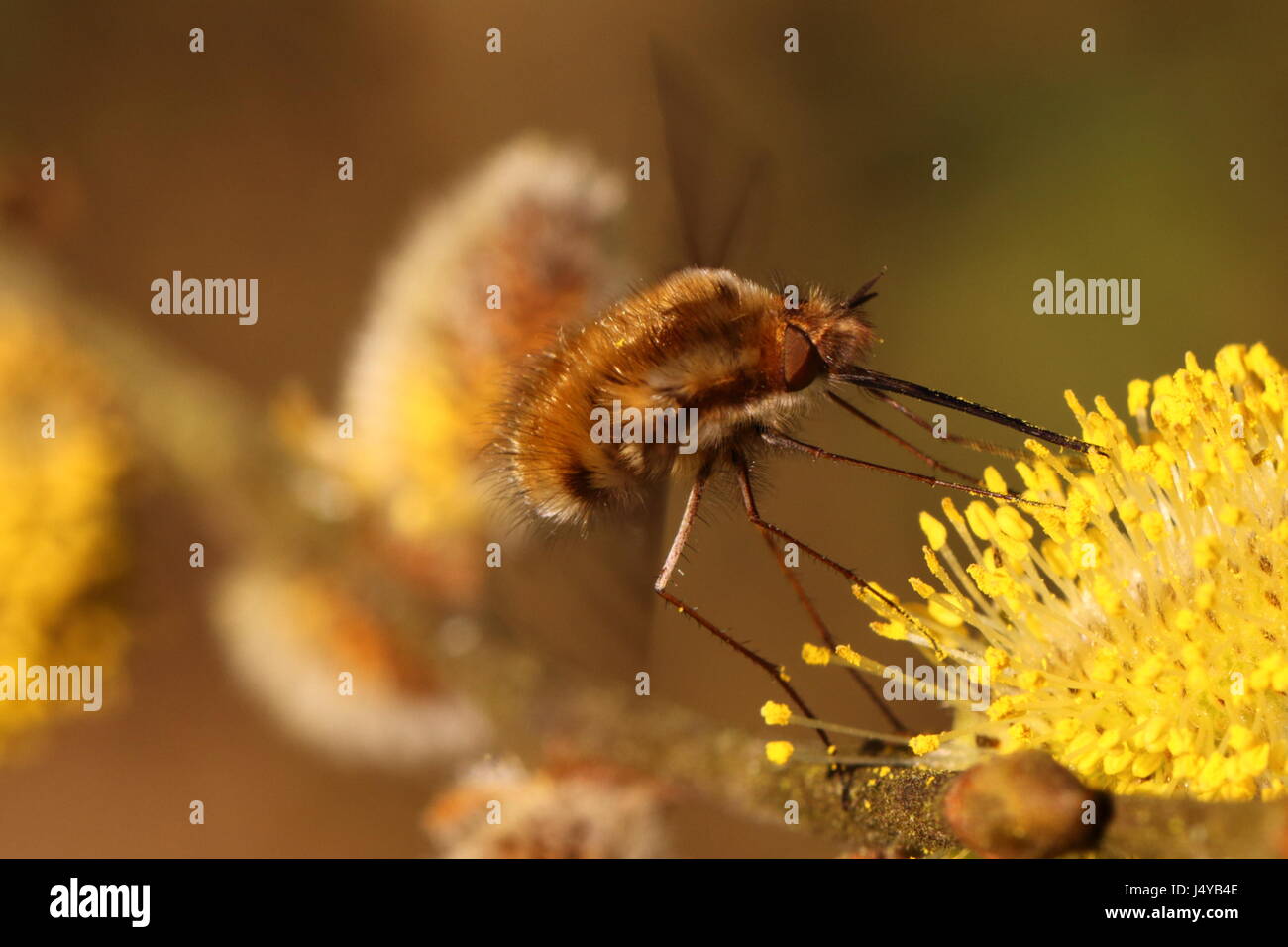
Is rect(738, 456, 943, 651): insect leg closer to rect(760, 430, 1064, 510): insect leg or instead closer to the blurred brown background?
rect(760, 430, 1064, 510): insect leg

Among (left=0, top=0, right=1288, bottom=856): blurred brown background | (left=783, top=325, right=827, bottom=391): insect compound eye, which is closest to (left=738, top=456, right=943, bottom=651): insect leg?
(left=783, top=325, right=827, bottom=391): insect compound eye

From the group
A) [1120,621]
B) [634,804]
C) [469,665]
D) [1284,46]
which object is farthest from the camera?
[1284,46]

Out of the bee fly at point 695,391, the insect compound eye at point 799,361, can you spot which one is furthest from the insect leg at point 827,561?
the insect compound eye at point 799,361

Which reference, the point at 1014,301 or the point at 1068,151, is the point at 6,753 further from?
the point at 1068,151

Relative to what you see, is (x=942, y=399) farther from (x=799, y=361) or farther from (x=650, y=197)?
(x=650, y=197)

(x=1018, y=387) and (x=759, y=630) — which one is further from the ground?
(x=1018, y=387)

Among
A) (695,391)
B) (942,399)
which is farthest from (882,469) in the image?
(695,391)
